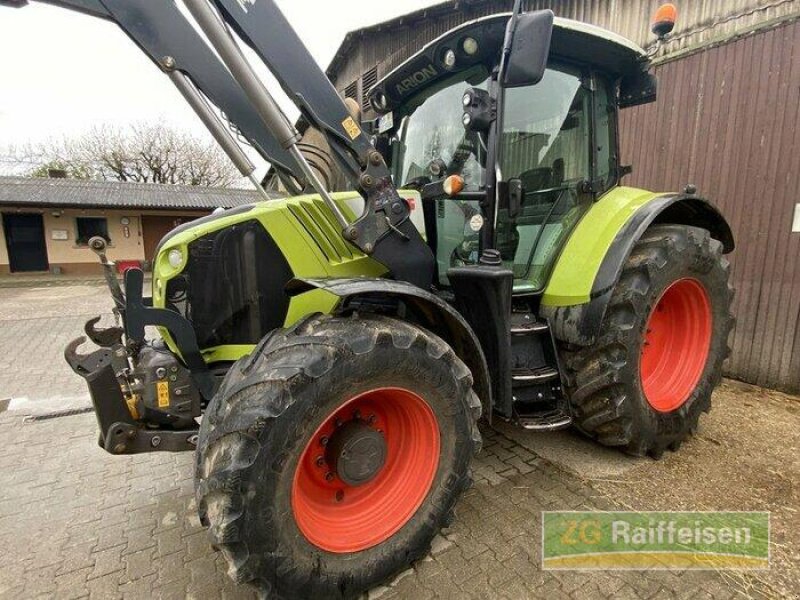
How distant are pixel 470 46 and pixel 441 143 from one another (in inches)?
24.0

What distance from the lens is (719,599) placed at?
1.80 meters

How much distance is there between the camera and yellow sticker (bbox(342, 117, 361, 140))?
205 centimetres

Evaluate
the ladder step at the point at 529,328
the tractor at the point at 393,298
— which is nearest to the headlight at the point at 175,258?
the tractor at the point at 393,298

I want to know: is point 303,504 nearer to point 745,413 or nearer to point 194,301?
point 194,301

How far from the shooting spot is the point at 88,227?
17.8 m

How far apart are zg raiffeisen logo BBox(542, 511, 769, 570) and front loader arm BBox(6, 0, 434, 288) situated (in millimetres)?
1469

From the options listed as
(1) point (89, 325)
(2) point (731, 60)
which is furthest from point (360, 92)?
(1) point (89, 325)

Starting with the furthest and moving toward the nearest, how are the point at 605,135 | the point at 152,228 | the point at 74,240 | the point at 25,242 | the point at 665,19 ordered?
the point at 152,228 < the point at 74,240 < the point at 25,242 < the point at 605,135 < the point at 665,19

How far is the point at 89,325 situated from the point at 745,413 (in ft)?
15.7

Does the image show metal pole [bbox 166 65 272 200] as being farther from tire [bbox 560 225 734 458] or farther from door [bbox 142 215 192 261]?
door [bbox 142 215 192 261]

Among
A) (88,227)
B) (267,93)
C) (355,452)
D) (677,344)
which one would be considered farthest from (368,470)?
(88,227)

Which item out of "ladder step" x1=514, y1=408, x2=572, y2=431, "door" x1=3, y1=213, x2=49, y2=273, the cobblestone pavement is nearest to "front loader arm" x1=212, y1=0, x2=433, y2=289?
"ladder step" x1=514, y1=408, x2=572, y2=431

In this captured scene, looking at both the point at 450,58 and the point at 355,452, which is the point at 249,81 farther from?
the point at 355,452

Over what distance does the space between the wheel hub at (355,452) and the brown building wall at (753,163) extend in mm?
4236
